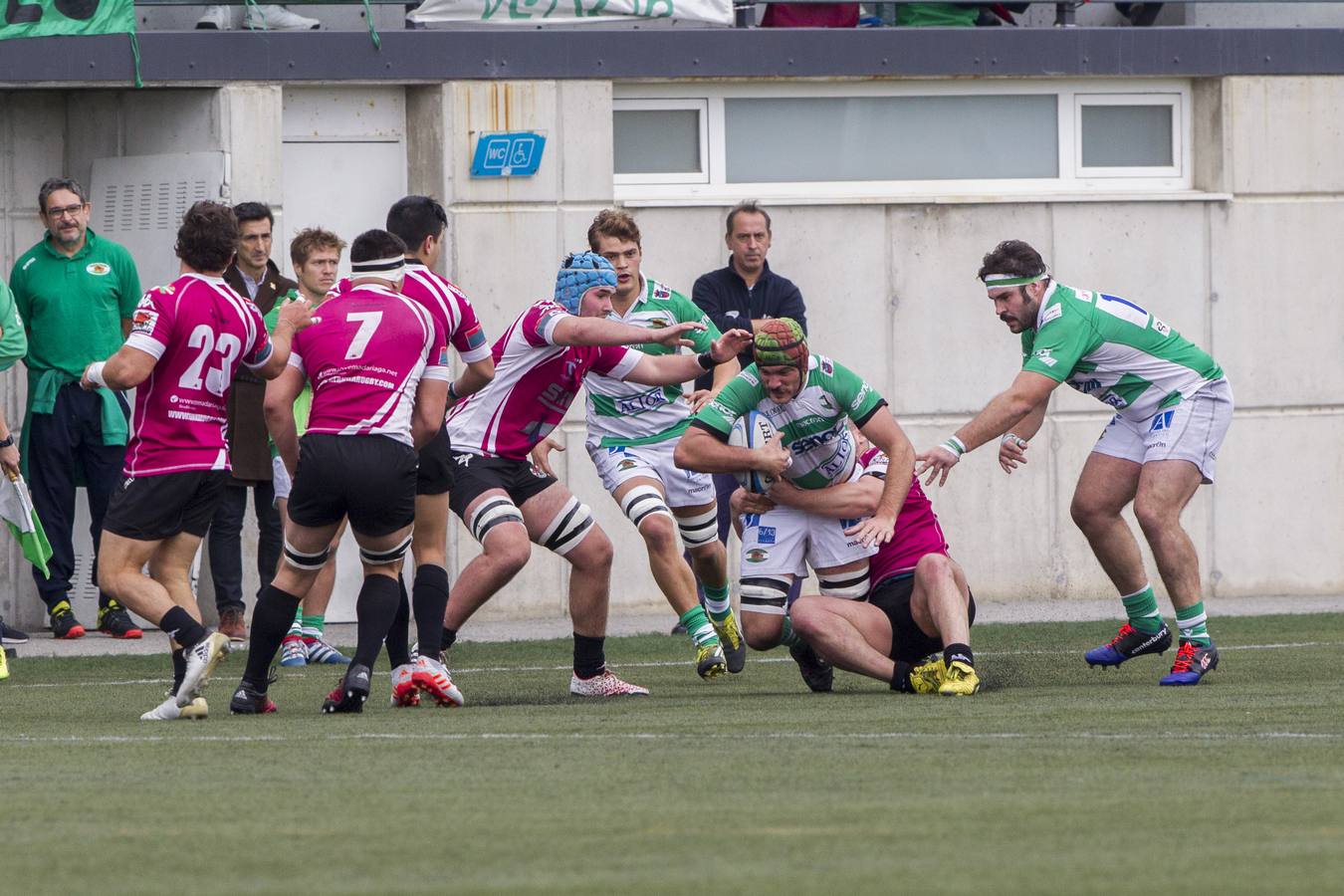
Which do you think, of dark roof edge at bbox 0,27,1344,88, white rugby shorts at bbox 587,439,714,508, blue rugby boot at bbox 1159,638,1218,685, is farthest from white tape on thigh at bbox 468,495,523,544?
dark roof edge at bbox 0,27,1344,88

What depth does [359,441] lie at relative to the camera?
8.22 meters

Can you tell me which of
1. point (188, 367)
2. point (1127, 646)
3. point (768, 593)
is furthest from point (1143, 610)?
point (188, 367)

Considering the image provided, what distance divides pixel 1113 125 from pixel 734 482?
4.42 metres

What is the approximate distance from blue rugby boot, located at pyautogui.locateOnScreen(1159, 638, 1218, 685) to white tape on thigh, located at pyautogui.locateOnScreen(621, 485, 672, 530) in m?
2.33

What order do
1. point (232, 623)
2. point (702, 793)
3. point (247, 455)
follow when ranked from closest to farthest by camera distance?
point (702, 793), point (247, 455), point (232, 623)

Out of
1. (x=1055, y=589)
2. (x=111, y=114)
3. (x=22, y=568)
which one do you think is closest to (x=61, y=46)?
(x=111, y=114)

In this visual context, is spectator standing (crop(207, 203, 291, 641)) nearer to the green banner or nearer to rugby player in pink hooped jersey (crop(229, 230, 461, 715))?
the green banner

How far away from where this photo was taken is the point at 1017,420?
9.33m

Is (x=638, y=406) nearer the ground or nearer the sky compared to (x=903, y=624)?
nearer the sky

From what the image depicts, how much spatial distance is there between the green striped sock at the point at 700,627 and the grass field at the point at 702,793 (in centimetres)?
71

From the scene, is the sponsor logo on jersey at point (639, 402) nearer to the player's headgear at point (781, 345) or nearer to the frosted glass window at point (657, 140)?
the player's headgear at point (781, 345)

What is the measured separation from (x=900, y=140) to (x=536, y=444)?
568cm

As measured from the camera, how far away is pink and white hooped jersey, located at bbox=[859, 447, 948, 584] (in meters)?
9.24

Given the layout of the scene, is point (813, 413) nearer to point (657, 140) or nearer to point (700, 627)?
point (700, 627)
